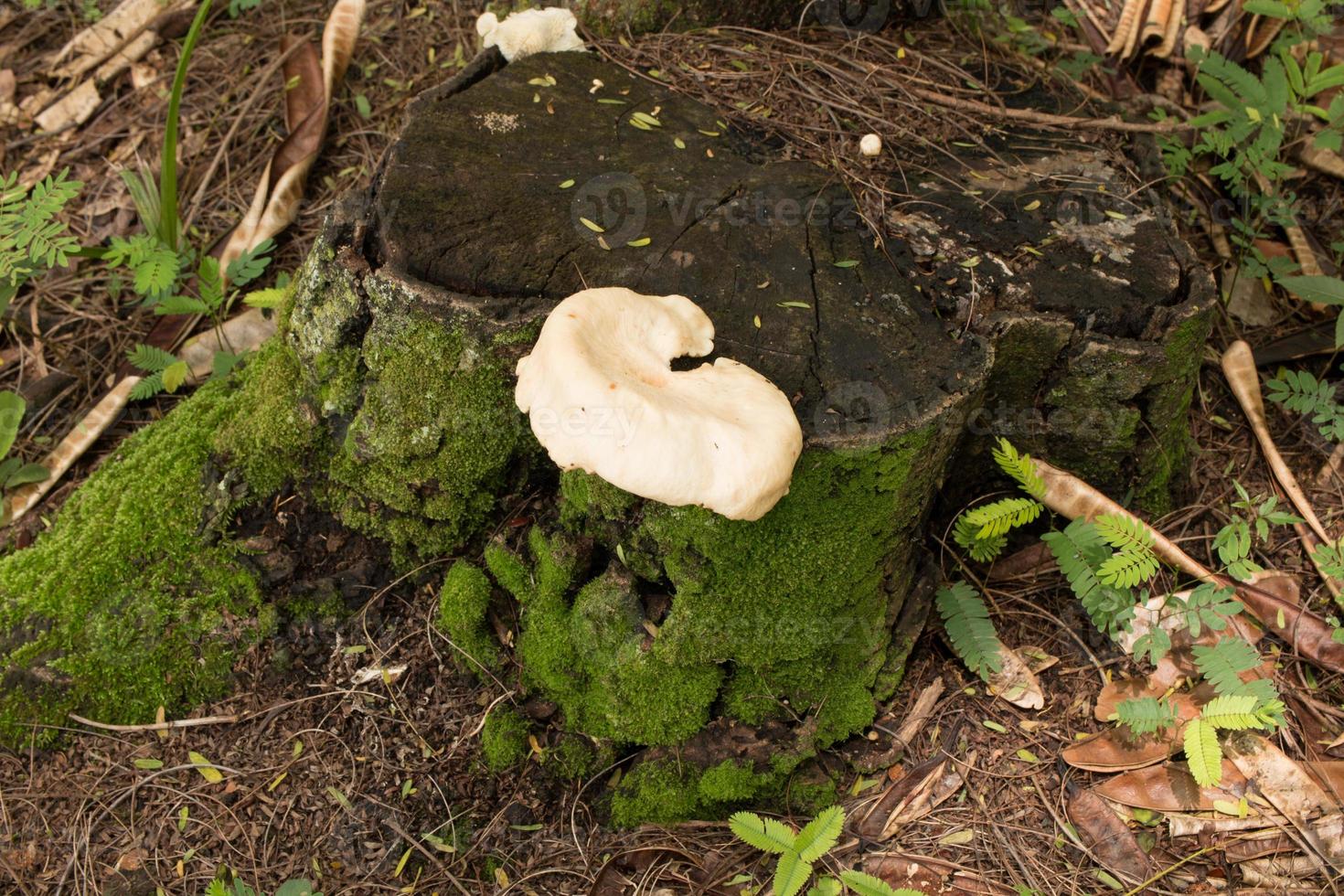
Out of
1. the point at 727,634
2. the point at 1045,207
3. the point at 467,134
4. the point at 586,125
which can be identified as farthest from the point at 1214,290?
the point at 467,134

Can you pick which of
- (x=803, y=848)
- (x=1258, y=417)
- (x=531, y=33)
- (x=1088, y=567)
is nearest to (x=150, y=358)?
(x=531, y=33)

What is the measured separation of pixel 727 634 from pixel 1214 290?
2.12 meters

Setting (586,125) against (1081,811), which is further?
(586,125)

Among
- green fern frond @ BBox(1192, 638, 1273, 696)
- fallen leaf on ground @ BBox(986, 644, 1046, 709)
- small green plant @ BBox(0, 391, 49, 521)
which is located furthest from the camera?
small green plant @ BBox(0, 391, 49, 521)

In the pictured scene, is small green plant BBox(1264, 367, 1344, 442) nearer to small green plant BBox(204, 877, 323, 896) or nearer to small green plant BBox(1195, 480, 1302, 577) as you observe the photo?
small green plant BBox(1195, 480, 1302, 577)

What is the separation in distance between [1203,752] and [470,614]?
2.51 metres

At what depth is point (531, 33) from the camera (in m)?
3.97

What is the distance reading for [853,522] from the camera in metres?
2.95

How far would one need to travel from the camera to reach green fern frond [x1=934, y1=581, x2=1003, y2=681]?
10.8 ft

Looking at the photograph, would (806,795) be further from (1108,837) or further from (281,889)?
(281,889)

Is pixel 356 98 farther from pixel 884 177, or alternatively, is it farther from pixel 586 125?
pixel 884 177

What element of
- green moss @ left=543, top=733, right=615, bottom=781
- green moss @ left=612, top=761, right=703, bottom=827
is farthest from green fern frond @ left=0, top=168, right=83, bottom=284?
green moss @ left=612, top=761, right=703, bottom=827

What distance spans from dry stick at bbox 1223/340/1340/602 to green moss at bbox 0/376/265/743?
4325mm

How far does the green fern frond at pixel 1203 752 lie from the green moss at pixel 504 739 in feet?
7.27
